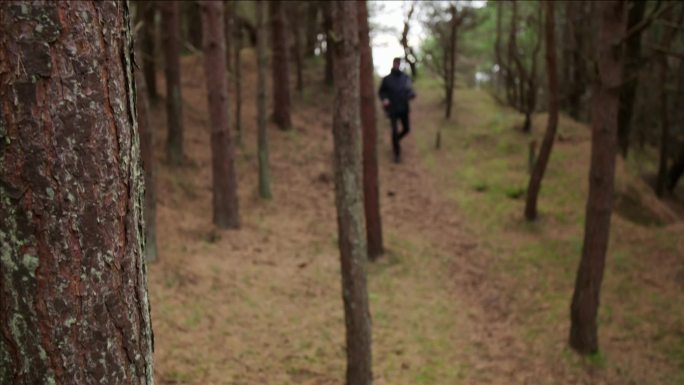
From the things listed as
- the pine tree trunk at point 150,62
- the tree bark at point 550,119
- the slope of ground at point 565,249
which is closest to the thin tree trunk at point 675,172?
the slope of ground at point 565,249

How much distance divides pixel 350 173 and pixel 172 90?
8.58 meters

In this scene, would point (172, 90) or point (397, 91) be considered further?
point (397, 91)

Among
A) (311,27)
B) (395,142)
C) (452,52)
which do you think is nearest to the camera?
(395,142)

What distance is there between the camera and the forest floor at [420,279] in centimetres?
743

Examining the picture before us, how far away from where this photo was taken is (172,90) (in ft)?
44.1

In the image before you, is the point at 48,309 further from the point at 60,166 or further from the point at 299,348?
the point at 299,348

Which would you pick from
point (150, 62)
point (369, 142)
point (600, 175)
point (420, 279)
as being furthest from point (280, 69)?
point (600, 175)

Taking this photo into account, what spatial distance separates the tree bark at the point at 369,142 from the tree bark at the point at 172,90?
16.1ft

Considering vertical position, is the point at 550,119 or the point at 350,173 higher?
the point at 550,119

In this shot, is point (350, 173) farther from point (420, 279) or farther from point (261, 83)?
point (261, 83)

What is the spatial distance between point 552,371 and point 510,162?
30.3 feet

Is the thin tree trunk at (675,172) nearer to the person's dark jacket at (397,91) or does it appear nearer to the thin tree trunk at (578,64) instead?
the thin tree trunk at (578,64)

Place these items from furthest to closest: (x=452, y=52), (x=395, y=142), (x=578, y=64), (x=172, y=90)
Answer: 1. (x=452, y=52)
2. (x=578, y=64)
3. (x=395, y=142)
4. (x=172, y=90)

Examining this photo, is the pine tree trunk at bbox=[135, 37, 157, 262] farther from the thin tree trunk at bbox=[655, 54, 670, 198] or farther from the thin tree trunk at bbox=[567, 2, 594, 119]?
the thin tree trunk at bbox=[567, 2, 594, 119]
